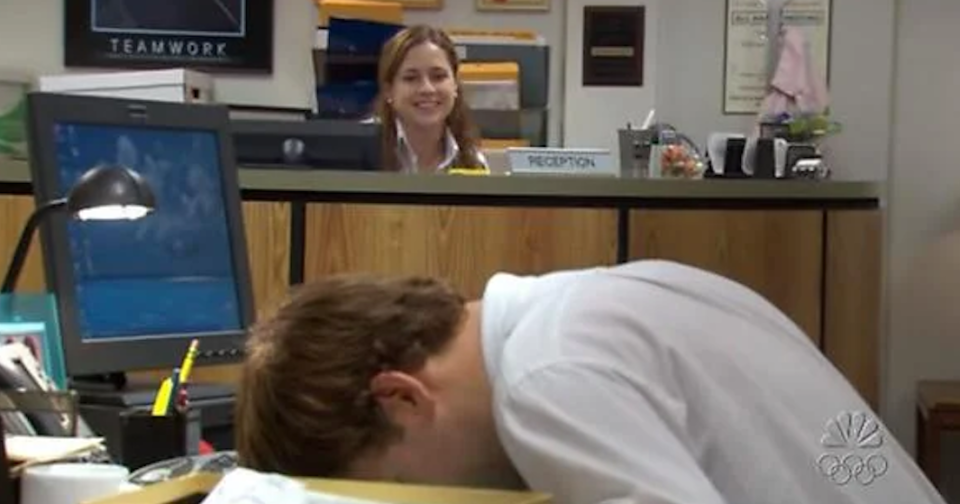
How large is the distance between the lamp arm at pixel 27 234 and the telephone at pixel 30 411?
199mm

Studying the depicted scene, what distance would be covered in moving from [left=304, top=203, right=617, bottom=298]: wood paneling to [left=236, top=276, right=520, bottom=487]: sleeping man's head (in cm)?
165

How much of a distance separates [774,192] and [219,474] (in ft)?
6.78

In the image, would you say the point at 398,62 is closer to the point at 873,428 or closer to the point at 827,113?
the point at 827,113

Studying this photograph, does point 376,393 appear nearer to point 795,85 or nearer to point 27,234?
point 27,234

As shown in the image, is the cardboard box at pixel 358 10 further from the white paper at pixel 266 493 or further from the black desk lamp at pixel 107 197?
the white paper at pixel 266 493

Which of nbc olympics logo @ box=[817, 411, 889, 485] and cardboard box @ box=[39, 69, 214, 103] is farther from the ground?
cardboard box @ box=[39, 69, 214, 103]

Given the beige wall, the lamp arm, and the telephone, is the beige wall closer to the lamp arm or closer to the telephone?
the lamp arm

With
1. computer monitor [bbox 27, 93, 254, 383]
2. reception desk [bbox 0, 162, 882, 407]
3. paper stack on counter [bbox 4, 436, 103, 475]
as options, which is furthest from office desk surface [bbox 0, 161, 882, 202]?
paper stack on counter [bbox 4, 436, 103, 475]

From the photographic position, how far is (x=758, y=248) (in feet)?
9.93

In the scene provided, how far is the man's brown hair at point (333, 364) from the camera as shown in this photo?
42.4 inches

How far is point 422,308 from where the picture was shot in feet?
3.65

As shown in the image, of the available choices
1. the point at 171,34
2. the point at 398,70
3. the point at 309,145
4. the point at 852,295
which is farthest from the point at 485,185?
the point at 171,34

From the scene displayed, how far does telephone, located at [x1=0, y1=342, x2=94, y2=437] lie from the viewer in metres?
1.35

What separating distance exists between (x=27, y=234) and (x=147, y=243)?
0.24 meters
